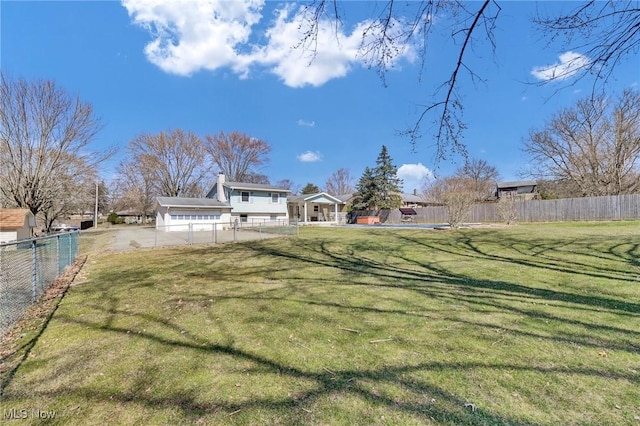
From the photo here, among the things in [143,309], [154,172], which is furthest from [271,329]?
[154,172]

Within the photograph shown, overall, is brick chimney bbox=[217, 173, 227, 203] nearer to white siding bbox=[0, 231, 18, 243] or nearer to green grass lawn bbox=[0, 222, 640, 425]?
white siding bbox=[0, 231, 18, 243]

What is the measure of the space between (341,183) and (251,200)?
1276 inches

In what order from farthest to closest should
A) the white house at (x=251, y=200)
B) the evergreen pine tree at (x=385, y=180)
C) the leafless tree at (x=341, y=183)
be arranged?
1. the leafless tree at (x=341, y=183)
2. the evergreen pine tree at (x=385, y=180)
3. the white house at (x=251, y=200)

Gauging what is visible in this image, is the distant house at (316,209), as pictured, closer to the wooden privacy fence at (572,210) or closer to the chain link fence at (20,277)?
the wooden privacy fence at (572,210)

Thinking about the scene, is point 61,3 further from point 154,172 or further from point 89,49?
point 154,172

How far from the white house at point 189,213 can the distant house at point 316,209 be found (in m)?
8.78

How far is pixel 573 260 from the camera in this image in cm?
718

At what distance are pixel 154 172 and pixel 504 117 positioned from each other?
39.7 m

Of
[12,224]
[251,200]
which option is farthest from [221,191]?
[12,224]

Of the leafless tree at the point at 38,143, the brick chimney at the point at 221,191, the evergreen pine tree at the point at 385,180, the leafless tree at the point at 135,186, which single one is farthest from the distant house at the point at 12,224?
the evergreen pine tree at the point at 385,180

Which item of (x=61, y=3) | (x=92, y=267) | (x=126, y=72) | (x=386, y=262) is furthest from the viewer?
(x=126, y=72)

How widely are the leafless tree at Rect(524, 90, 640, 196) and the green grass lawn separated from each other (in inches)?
879

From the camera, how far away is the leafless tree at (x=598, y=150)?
2123cm

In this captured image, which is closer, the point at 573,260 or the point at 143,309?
the point at 143,309
